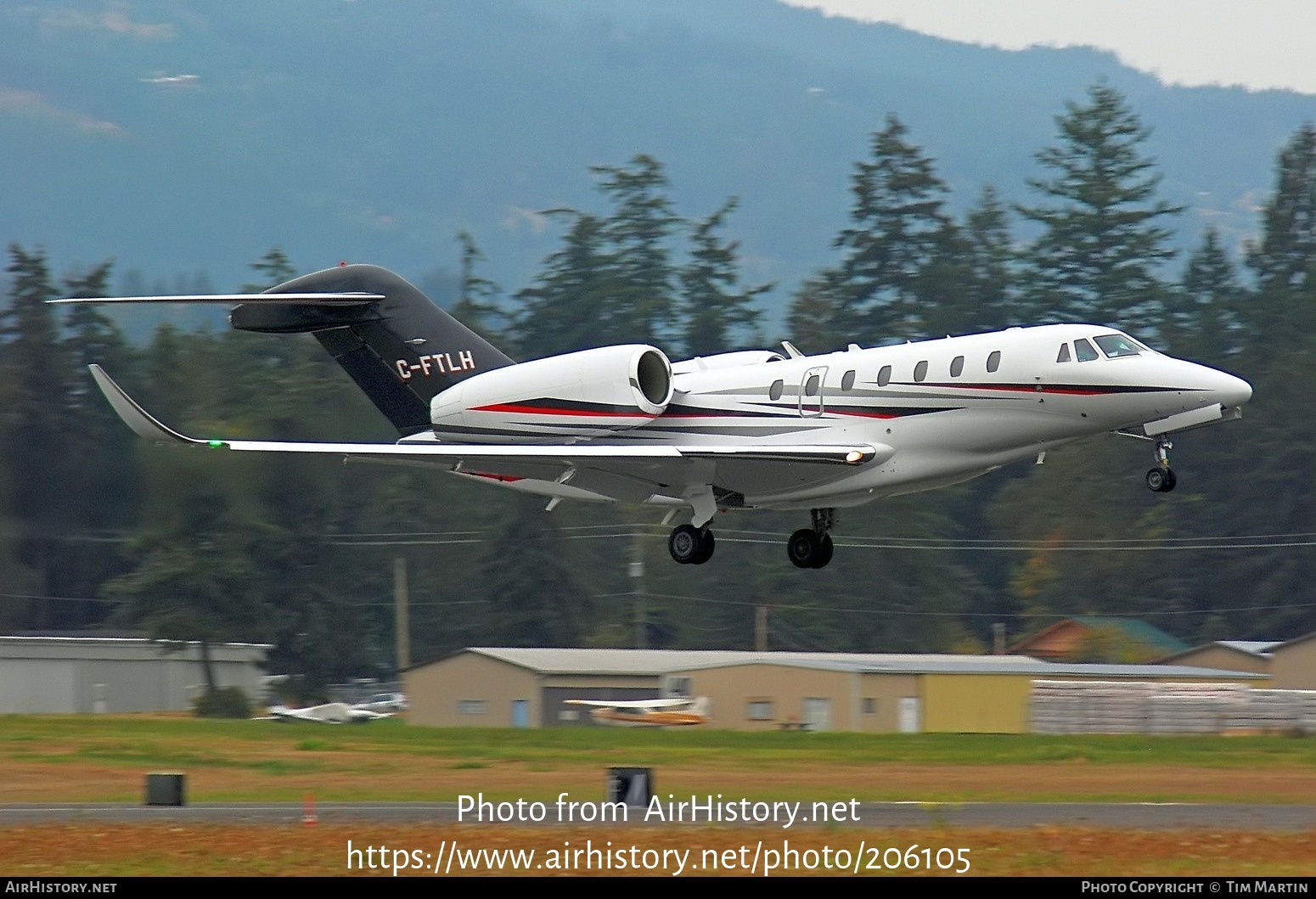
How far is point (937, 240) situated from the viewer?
8225 cm

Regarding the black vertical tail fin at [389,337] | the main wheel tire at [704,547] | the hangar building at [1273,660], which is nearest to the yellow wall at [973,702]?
the hangar building at [1273,660]

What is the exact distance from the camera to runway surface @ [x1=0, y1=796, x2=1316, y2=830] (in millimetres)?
18406

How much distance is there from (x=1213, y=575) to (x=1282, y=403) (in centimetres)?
715

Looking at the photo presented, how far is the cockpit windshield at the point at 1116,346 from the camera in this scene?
830 inches

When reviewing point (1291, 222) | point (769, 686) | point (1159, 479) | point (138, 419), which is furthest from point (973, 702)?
point (1291, 222)

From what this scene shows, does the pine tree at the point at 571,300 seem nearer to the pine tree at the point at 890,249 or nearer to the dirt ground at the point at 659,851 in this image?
the pine tree at the point at 890,249

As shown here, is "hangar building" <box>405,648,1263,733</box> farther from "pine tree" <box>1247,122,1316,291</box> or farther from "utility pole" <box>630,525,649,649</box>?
"pine tree" <box>1247,122,1316,291</box>

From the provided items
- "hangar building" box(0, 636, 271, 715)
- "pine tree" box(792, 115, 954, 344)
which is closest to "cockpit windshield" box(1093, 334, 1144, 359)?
"hangar building" box(0, 636, 271, 715)

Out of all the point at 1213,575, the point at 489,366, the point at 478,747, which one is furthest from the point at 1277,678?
the point at 489,366

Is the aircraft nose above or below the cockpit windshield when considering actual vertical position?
below

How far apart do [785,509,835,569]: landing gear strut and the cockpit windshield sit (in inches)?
169

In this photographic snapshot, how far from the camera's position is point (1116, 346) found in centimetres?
2117

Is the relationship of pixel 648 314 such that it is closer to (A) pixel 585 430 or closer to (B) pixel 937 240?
(B) pixel 937 240

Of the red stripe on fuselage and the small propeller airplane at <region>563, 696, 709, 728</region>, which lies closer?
the red stripe on fuselage
